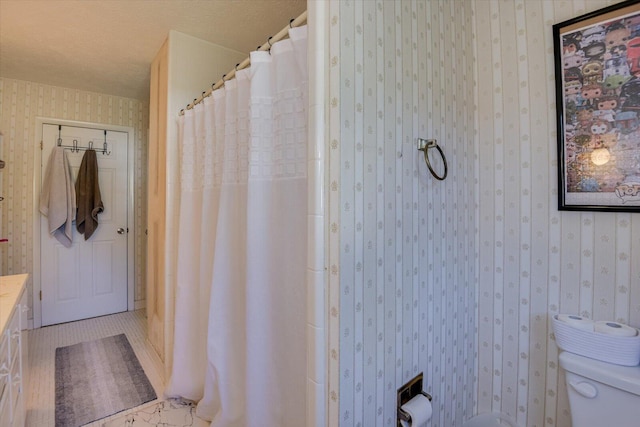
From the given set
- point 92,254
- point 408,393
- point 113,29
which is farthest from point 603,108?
point 92,254

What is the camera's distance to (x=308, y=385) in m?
0.87

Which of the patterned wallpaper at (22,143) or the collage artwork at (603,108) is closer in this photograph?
the collage artwork at (603,108)

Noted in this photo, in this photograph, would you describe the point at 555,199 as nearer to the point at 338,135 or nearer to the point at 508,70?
the point at 508,70

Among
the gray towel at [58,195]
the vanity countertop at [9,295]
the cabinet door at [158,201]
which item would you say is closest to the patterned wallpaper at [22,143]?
the gray towel at [58,195]

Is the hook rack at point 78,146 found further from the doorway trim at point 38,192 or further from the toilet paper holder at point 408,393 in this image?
the toilet paper holder at point 408,393

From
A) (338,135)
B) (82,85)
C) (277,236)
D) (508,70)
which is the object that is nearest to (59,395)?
(277,236)

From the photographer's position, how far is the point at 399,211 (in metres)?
1.00

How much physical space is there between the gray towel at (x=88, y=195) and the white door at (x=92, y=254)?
0.25ft

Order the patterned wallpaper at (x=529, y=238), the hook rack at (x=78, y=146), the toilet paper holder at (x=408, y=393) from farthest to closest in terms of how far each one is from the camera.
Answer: the hook rack at (x=78, y=146) < the patterned wallpaper at (x=529, y=238) < the toilet paper holder at (x=408, y=393)

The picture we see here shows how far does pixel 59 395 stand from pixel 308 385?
1.98 m

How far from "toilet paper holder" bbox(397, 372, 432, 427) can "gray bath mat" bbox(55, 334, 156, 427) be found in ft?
5.33

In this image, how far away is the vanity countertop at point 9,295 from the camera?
1100mm

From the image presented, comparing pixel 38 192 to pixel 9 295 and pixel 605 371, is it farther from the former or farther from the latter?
pixel 605 371

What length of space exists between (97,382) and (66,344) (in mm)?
841
